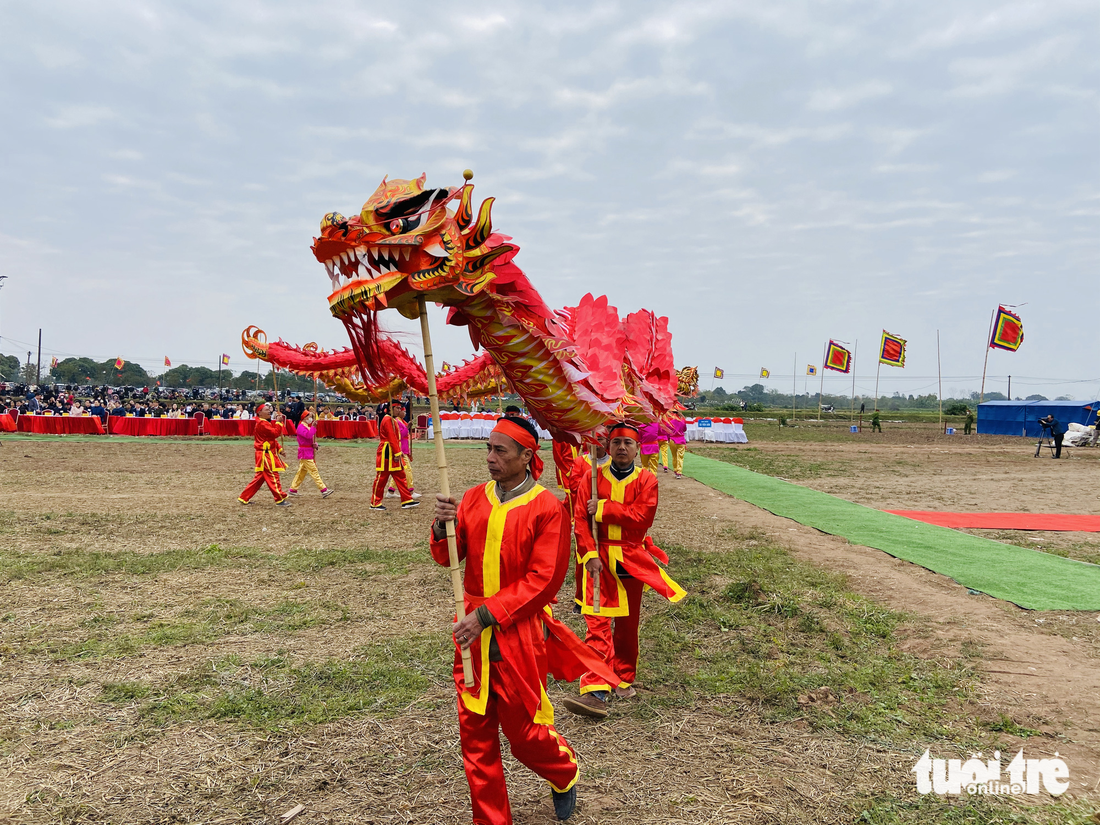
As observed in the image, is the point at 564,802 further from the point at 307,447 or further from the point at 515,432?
the point at 307,447

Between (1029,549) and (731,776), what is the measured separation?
747cm

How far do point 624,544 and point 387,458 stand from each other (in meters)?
7.53

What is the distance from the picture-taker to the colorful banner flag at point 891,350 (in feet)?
117

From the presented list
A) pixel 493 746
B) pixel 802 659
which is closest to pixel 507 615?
pixel 493 746

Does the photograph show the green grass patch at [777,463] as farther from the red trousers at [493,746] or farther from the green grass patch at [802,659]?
the red trousers at [493,746]

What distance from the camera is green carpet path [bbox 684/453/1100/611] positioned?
6461 millimetres

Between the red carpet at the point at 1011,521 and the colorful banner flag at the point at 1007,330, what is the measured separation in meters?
24.5

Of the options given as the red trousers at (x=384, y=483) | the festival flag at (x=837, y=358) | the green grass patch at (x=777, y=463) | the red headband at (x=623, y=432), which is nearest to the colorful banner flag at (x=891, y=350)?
the festival flag at (x=837, y=358)

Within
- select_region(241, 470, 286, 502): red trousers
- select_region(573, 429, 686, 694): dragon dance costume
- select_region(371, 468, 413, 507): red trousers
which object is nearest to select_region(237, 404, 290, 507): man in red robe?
select_region(241, 470, 286, 502): red trousers

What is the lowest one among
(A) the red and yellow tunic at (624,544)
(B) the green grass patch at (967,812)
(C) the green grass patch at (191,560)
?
(B) the green grass patch at (967,812)

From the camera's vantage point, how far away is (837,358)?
38.3 metres

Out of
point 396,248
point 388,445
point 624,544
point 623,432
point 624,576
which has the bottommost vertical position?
point 624,576

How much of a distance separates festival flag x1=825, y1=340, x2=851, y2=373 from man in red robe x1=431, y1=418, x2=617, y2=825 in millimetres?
38507

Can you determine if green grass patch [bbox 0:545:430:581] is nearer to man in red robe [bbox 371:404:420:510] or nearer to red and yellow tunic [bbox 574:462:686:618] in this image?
man in red robe [bbox 371:404:420:510]
